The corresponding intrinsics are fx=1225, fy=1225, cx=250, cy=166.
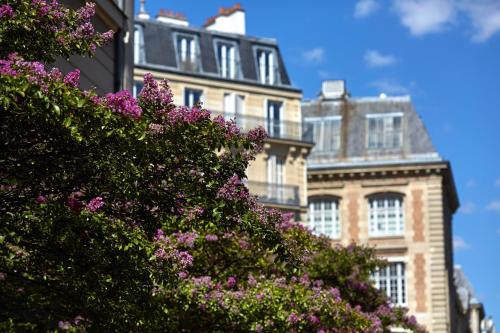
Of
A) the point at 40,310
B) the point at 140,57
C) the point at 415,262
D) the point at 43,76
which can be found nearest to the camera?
the point at 43,76

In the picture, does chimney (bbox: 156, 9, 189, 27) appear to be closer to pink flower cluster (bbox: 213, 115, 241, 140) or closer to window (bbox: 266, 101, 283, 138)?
window (bbox: 266, 101, 283, 138)

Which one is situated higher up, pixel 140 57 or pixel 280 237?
pixel 140 57

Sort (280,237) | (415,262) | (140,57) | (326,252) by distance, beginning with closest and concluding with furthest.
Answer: (280,237), (326,252), (140,57), (415,262)

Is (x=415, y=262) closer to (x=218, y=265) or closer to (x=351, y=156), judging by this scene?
(x=351, y=156)

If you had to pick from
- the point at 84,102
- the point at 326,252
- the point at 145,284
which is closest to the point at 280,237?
the point at 145,284

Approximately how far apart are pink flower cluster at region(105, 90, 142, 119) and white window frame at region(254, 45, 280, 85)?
4335 cm

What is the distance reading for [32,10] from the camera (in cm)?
999

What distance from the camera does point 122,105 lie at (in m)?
9.57

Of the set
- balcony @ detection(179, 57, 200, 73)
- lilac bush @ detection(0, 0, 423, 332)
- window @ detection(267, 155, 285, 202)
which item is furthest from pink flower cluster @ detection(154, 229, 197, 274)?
window @ detection(267, 155, 285, 202)

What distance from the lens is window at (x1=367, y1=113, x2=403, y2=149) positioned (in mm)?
59594

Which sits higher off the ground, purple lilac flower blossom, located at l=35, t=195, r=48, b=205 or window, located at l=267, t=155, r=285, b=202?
window, located at l=267, t=155, r=285, b=202

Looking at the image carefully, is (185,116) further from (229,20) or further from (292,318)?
(229,20)

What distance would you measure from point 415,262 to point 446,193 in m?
5.25

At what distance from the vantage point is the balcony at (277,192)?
51.4m
